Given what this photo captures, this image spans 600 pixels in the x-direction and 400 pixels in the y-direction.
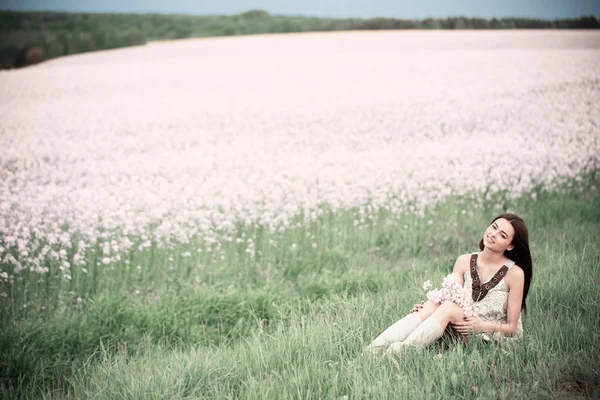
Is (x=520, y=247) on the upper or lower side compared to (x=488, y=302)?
upper

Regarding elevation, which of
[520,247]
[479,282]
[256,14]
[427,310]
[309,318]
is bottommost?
[309,318]

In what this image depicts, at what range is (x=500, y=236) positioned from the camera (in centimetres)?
328

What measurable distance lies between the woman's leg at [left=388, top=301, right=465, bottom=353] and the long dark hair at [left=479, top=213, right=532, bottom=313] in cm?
55

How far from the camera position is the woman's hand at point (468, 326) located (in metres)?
3.20

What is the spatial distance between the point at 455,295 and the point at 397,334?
43cm

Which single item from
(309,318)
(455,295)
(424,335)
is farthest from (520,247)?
(309,318)

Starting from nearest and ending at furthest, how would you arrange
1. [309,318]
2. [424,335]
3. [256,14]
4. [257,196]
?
[424,335] → [309,318] → [257,196] → [256,14]

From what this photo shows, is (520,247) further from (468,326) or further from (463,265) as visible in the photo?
(468,326)

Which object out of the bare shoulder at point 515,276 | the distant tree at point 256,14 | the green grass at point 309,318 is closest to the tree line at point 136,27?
the distant tree at point 256,14

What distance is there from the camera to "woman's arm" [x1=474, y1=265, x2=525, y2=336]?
10.6 feet

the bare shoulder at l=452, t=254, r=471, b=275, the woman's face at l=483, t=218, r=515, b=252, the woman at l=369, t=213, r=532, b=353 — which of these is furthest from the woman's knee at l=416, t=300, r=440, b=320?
the woman's face at l=483, t=218, r=515, b=252

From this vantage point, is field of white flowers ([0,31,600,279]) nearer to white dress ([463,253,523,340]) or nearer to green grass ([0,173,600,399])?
green grass ([0,173,600,399])

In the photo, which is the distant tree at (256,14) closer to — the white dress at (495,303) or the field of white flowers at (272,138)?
the field of white flowers at (272,138)

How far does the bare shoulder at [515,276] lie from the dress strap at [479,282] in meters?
0.04
